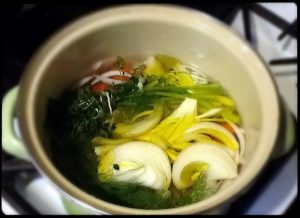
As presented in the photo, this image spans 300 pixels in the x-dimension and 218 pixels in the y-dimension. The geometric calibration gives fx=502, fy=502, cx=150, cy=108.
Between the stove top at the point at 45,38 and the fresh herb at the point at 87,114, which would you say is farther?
the stove top at the point at 45,38

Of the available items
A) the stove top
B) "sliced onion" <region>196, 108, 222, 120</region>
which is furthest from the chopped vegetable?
the stove top

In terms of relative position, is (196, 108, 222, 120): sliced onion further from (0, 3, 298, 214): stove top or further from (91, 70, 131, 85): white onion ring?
(0, 3, 298, 214): stove top

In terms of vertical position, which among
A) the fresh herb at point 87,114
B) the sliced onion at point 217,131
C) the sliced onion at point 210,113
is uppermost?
the fresh herb at point 87,114

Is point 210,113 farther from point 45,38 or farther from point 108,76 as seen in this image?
point 45,38

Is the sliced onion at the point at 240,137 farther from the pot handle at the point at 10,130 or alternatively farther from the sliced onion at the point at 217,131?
the pot handle at the point at 10,130

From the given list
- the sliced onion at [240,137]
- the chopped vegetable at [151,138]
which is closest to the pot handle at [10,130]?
the chopped vegetable at [151,138]

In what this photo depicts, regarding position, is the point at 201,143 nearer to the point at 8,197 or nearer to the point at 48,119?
the point at 48,119
